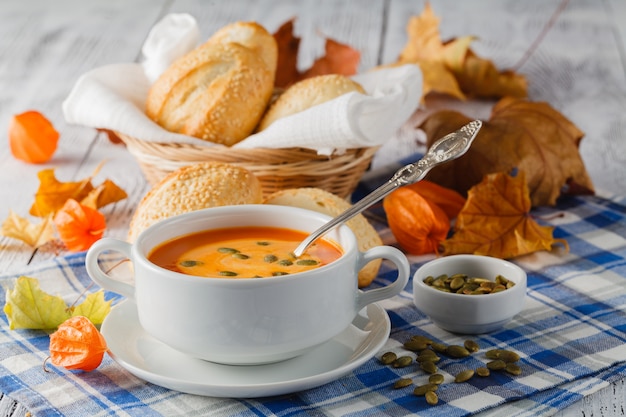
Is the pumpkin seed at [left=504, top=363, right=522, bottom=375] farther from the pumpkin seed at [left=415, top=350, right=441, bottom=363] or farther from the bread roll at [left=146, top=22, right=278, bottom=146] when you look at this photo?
the bread roll at [left=146, top=22, right=278, bottom=146]

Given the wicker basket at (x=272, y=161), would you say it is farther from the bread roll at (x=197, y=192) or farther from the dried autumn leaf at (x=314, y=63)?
the dried autumn leaf at (x=314, y=63)

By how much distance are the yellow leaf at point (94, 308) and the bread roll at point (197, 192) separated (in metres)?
0.20

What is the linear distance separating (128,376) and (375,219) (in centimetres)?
93

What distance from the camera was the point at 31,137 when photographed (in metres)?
2.53

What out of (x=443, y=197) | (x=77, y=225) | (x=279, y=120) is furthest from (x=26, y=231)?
(x=443, y=197)

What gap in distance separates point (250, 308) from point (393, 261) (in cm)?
27

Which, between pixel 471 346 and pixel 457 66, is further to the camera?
pixel 457 66

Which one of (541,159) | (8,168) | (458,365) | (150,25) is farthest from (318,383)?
(150,25)

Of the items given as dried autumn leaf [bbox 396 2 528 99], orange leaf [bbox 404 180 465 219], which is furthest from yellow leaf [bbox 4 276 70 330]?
dried autumn leaf [bbox 396 2 528 99]

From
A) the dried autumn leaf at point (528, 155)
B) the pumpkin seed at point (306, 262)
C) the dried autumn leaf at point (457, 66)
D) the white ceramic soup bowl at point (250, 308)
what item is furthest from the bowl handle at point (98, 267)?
the dried autumn leaf at point (457, 66)

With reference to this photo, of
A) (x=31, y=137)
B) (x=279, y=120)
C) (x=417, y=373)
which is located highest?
(x=279, y=120)

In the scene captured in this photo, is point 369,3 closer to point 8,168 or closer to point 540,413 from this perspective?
point 8,168

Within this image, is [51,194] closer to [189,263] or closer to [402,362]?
[189,263]

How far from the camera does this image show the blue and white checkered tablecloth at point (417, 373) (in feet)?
4.45
